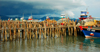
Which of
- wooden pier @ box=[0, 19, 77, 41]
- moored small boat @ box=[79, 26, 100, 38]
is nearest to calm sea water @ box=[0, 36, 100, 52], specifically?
wooden pier @ box=[0, 19, 77, 41]

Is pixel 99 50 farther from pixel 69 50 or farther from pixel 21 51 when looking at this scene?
pixel 21 51

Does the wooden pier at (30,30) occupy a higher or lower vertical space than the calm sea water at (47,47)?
higher

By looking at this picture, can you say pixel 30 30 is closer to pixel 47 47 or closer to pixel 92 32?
pixel 47 47

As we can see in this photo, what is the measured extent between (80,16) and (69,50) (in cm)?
3219

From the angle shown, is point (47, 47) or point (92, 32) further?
point (92, 32)

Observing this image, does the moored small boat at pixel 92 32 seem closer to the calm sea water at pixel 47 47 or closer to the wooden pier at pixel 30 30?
the wooden pier at pixel 30 30

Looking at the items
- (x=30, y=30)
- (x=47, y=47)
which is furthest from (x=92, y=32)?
(x=30, y=30)

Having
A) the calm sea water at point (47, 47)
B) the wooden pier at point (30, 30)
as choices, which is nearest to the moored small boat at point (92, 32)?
the wooden pier at point (30, 30)

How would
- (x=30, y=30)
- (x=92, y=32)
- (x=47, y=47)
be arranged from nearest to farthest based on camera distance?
1. (x=47, y=47)
2. (x=30, y=30)
3. (x=92, y=32)

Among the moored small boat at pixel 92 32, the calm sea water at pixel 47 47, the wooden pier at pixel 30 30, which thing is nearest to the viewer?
the calm sea water at pixel 47 47

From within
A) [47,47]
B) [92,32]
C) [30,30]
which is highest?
[30,30]

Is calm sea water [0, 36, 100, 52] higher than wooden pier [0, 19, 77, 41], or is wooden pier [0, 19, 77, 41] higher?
wooden pier [0, 19, 77, 41]

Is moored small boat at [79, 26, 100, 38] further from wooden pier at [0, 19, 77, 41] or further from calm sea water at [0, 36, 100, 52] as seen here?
calm sea water at [0, 36, 100, 52]

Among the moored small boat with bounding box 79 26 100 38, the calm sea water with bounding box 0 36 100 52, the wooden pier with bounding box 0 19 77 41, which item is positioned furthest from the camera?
the moored small boat with bounding box 79 26 100 38
